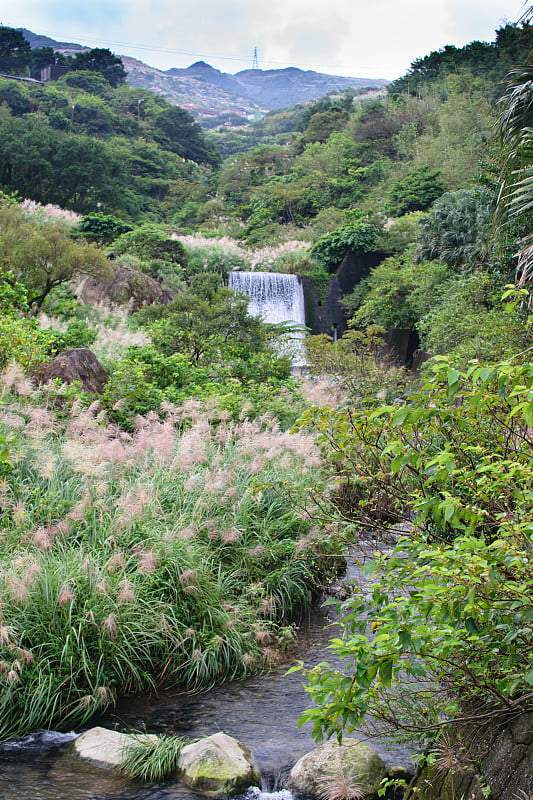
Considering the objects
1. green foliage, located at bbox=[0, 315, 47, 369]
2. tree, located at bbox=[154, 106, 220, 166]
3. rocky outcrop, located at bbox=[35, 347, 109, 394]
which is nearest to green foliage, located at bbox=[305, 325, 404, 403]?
rocky outcrop, located at bbox=[35, 347, 109, 394]

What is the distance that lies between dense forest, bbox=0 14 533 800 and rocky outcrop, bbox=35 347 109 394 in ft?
0.36

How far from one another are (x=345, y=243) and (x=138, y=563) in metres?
18.5

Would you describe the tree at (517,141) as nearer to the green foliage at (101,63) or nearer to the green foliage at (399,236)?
the green foliage at (399,236)

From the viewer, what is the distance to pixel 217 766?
3.13 metres

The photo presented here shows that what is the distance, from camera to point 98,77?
139ft

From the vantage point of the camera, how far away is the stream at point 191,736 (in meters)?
3.03

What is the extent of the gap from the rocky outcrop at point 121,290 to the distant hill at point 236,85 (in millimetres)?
102327

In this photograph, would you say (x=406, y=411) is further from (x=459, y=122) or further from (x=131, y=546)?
(x=459, y=122)

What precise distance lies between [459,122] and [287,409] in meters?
24.2

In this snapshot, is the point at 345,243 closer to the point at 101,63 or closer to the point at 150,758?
the point at 150,758

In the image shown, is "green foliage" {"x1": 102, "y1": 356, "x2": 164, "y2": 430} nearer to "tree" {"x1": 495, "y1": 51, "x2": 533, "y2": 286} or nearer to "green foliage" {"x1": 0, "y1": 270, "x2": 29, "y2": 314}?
"green foliage" {"x1": 0, "y1": 270, "x2": 29, "y2": 314}

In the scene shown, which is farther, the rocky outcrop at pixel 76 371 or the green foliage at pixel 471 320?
the green foliage at pixel 471 320

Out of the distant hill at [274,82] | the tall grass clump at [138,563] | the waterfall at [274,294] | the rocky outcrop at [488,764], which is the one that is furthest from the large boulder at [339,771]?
the distant hill at [274,82]

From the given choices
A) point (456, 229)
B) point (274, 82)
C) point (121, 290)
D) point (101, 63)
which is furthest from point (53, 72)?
point (274, 82)
